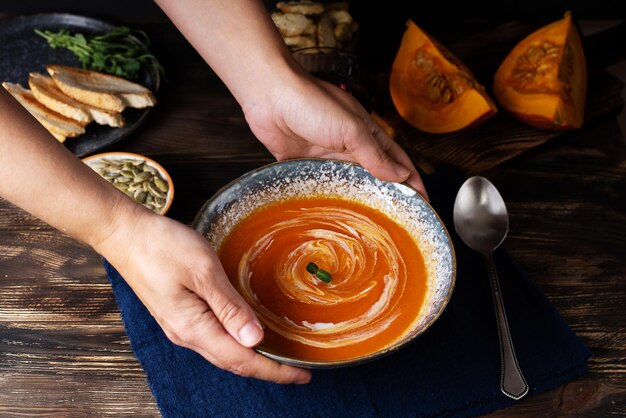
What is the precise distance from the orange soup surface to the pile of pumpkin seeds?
0.37 m

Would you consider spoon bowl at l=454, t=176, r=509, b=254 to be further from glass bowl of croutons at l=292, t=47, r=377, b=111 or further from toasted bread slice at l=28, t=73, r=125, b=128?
toasted bread slice at l=28, t=73, r=125, b=128

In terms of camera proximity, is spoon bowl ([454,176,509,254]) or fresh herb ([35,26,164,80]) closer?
spoon bowl ([454,176,509,254])

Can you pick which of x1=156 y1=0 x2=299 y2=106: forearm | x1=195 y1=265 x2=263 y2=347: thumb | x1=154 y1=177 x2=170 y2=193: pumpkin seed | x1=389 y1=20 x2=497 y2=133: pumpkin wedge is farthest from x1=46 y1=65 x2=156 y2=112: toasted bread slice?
x1=195 y1=265 x2=263 y2=347: thumb

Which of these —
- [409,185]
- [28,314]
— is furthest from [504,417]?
[28,314]

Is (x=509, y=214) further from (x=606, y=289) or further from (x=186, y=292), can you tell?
(x=186, y=292)

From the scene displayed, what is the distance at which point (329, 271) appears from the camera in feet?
4.37

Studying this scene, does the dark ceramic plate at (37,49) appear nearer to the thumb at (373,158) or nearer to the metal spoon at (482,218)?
the thumb at (373,158)

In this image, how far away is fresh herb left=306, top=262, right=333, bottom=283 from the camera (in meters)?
1.28

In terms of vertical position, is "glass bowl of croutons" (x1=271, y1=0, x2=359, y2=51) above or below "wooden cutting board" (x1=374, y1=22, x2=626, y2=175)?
above

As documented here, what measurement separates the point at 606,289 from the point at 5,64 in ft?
6.07

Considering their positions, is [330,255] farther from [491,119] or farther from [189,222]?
[491,119]

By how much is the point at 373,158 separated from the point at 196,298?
0.47 meters

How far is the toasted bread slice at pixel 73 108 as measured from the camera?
1.78 meters

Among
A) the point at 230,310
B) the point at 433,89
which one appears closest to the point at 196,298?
the point at 230,310
